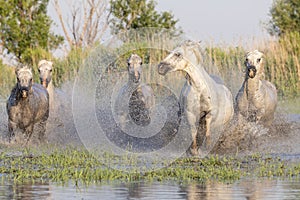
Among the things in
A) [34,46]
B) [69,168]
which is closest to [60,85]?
[34,46]

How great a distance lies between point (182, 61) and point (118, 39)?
3.57 ft

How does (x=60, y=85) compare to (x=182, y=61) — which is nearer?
(x=182, y=61)

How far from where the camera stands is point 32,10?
34.0m

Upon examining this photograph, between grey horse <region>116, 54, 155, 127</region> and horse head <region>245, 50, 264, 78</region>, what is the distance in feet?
5.54

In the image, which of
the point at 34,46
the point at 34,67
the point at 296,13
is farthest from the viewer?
the point at 296,13

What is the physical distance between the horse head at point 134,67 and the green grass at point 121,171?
2.52 m

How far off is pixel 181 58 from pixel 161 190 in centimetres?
393

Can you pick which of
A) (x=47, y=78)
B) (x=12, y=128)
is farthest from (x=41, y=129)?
(x=47, y=78)

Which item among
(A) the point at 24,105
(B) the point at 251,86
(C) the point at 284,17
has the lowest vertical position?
(A) the point at 24,105

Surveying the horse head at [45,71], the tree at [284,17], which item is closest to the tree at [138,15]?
the tree at [284,17]

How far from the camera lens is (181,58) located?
1274cm

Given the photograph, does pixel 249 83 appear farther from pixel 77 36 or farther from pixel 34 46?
pixel 77 36

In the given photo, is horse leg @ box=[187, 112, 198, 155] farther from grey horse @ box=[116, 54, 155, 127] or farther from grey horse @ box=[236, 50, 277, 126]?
grey horse @ box=[116, 54, 155, 127]

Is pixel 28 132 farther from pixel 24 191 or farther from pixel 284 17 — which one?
pixel 284 17
